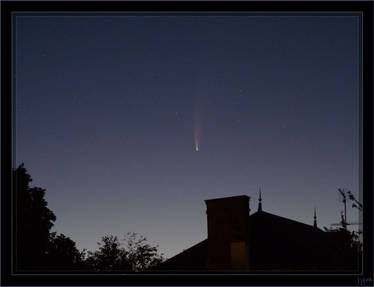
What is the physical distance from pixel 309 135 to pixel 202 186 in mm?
1215

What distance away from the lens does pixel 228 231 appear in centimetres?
913

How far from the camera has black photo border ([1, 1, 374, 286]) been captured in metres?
2.50

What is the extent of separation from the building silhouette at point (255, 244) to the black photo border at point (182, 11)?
5640 mm

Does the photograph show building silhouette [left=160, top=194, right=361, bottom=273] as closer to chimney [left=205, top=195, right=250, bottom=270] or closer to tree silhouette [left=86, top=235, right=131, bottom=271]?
chimney [left=205, top=195, right=250, bottom=270]

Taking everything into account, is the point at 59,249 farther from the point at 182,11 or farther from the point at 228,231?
the point at 182,11

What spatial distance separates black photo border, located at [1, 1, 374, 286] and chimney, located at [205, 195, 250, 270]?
5.82 meters

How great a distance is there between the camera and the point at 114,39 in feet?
11.4

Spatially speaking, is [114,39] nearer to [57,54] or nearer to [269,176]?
[57,54]

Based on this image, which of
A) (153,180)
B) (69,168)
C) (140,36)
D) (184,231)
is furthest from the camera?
(153,180)

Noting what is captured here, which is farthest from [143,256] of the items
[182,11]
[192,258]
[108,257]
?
[182,11]

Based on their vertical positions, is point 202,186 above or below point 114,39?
below

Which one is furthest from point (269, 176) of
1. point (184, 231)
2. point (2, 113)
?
point (2, 113)

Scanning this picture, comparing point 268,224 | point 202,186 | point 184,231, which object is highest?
point 202,186

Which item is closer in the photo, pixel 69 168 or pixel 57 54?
pixel 57 54
